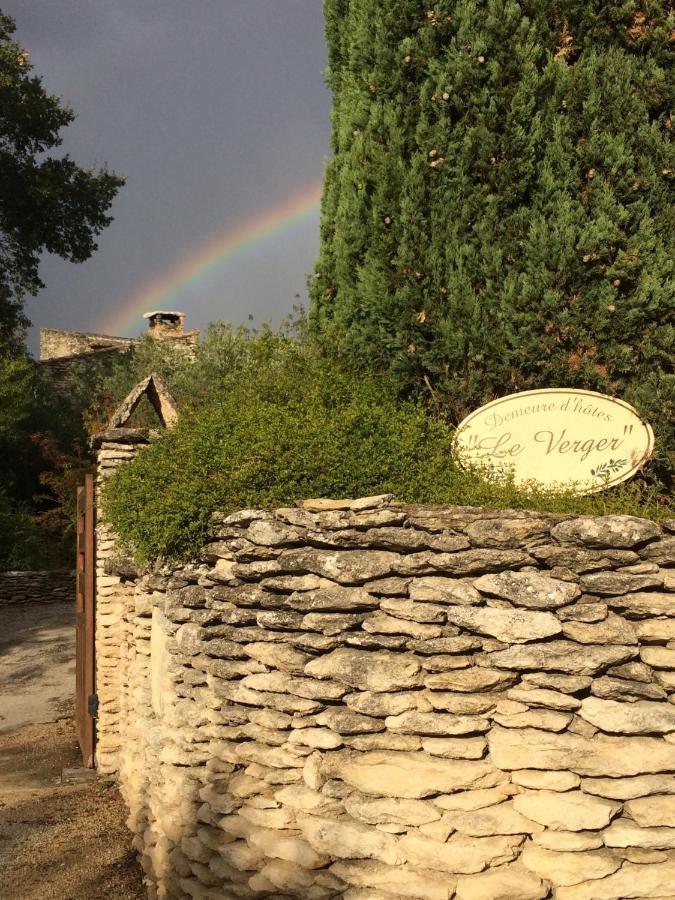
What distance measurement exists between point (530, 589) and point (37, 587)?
634 inches

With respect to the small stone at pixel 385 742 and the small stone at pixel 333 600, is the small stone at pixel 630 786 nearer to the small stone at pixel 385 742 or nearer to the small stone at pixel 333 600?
the small stone at pixel 385 742

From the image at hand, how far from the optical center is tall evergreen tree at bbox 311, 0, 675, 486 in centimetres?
480

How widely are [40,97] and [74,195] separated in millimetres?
2575

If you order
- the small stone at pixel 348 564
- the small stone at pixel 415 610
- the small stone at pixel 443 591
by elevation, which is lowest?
the small stone at pixel 415 610

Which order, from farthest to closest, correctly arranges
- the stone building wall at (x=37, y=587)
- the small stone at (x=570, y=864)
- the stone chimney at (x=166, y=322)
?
the stone chimney at (x=166, y=322), the stone building wall at (x=37, y=587), the small stone at (x=570, y=864)

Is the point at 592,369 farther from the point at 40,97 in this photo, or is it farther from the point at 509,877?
the point at 40,97

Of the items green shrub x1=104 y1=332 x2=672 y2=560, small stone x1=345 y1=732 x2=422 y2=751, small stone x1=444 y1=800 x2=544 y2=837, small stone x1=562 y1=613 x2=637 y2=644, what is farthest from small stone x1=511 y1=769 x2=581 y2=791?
green shrub x1=104 y1=332 x2=672 y2=560

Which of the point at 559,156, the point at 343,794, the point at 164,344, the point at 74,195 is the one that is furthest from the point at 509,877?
the point at 74,195

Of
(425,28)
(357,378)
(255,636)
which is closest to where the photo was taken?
(255,636)

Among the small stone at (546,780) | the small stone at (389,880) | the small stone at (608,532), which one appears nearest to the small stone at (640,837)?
the small stone at (546,780)

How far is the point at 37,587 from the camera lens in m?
17.3

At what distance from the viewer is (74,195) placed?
858 inches

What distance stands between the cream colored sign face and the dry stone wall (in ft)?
4.52

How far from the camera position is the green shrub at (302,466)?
4.43 metres
